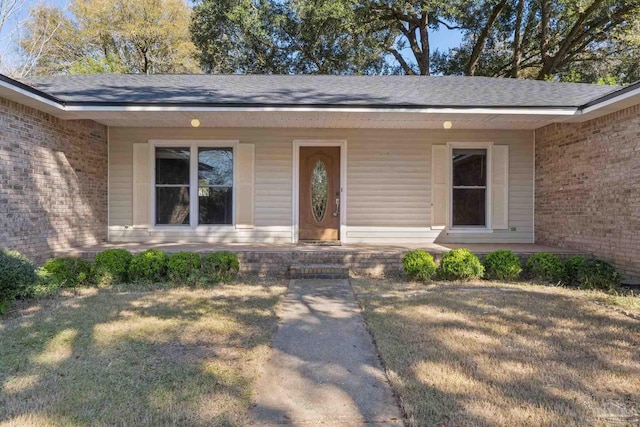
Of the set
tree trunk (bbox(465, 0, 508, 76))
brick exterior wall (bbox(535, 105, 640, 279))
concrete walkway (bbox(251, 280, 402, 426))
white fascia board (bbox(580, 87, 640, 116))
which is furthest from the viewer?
tree trunk (bbox(465, 0, 508, 76))

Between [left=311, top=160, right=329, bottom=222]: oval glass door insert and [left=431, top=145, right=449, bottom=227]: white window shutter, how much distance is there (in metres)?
2.17

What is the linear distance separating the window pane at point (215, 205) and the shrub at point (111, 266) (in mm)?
2291

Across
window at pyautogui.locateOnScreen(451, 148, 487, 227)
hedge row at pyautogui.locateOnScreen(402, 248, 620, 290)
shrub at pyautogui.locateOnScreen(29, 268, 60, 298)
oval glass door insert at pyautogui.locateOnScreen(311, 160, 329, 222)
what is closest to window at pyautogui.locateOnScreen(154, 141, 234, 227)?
oval glass door insert at pyautogui.locateOnScreen(311, 160, 329, 222)

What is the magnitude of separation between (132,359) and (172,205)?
542 centimetres

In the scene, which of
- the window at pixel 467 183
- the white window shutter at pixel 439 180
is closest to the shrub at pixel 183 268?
the white window shutter at pixel 439 180

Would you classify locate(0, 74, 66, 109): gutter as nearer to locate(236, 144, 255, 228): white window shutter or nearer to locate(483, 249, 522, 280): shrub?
locate(236, 144, 255, 228): white window shutter

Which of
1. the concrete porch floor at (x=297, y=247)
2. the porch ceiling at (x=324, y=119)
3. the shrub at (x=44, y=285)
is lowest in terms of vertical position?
the shrub at (x=44, y=285)

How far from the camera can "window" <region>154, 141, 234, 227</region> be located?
8109mm

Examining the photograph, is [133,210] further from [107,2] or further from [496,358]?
[107,2]

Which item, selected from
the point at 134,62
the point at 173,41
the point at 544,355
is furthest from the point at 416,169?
the point at 134,62

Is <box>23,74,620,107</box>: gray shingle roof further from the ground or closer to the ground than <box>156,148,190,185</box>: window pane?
further from the ground

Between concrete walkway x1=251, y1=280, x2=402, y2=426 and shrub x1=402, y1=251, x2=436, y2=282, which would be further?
shrub x1=402, y1=251, x2=436, y2=282

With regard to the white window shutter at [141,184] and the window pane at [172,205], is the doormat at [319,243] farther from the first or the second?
the white window shutter at [141,184]

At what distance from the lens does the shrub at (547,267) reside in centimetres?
603
